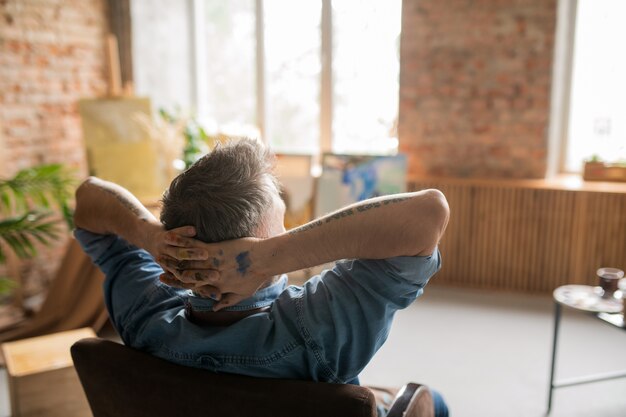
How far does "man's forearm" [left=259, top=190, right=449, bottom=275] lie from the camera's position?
1089 mm

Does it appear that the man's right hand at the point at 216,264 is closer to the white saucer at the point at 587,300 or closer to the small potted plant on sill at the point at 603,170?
the white saucer at the point at 587,300

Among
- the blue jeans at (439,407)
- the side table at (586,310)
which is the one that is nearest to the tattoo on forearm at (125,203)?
the blue jeans at (439,407)

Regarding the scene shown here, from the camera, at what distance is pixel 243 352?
1.21 metres

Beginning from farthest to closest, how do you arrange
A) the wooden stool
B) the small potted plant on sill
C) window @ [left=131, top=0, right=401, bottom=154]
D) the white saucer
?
window @ [left=131, top=0, right=401, bottom=154] < the small potted plant on sill < the white saucer < the wooden stool

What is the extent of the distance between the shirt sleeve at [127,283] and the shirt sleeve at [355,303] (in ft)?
1.23

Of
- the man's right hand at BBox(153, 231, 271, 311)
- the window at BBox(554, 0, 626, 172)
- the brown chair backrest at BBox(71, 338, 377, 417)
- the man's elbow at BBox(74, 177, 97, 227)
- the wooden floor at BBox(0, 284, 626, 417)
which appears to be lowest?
the wooden floor at BBox(0, 284, 626, 417)

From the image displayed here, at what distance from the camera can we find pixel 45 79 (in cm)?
432

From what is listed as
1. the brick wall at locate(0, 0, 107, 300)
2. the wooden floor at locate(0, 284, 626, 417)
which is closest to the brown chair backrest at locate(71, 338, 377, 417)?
the wooden floor at locate(0, 284, 626, 417)

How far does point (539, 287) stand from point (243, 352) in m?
3.36

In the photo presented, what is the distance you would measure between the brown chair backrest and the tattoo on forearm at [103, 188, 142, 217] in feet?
0.97

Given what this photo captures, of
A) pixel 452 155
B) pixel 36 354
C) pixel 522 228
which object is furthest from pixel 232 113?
pixel 36 354

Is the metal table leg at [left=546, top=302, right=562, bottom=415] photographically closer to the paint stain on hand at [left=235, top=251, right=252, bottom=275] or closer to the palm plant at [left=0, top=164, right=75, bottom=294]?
the paint stain on hand at [left=235, top=251, right=252, bottom=275]

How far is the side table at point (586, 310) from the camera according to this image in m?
2.50

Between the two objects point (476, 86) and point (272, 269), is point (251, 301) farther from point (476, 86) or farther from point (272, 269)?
point (476, 86)
